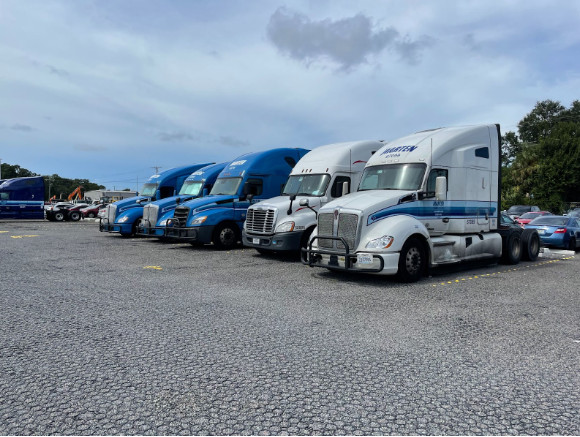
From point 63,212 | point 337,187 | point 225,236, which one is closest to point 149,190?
point 225,236

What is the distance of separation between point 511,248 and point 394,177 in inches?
176

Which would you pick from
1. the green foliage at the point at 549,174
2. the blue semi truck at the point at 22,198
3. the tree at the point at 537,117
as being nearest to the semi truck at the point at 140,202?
the blue semi truck at the point at 22,198

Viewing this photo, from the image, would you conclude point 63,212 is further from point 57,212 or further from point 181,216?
point 181,216

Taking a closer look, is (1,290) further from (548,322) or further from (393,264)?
(548,322)

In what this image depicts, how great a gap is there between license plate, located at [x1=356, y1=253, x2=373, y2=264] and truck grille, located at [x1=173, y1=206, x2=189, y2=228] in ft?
25.2

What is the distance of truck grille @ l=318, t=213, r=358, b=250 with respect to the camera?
916cm

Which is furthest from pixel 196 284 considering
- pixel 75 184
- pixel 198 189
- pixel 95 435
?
pixel 75 184

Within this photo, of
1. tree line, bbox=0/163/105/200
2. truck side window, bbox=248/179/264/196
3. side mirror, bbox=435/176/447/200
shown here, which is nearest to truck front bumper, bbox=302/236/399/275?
side mirror, bbox=435/176/447/200

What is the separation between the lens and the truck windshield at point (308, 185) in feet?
42.3

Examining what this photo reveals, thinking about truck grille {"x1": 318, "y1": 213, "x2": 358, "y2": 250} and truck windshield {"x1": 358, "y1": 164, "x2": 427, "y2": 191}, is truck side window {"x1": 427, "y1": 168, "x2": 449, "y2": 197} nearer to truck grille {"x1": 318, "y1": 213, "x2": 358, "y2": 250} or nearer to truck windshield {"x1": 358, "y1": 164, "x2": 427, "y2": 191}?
truck windshield {"x1": 358, "y1": 164, "x2": 427, "y2": 191}

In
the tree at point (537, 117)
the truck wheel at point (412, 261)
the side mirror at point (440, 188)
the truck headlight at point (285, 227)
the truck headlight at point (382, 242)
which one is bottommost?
the truck wheel at point (412, 261)

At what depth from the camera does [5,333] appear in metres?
5.21

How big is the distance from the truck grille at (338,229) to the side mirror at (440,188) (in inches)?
84.5

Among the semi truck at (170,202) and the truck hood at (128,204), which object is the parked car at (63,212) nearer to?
the truck hood at (128,204)
